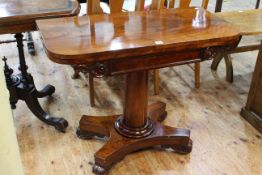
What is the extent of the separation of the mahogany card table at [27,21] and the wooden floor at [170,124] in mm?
102

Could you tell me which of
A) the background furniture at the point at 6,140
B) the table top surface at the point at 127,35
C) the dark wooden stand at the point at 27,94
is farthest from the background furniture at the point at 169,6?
the background furniture at the point at 6,140

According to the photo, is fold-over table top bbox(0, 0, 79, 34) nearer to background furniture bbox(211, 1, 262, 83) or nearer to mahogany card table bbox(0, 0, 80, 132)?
mahogany card table bbox(0, 0, 80, 132)

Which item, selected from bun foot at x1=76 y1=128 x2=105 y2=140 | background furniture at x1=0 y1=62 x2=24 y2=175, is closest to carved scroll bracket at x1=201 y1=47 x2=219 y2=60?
bun foot at x1=76 y1=128 x2=105 y2=140

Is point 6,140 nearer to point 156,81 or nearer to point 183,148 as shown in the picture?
point 183,148

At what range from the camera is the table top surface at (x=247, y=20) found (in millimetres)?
2176

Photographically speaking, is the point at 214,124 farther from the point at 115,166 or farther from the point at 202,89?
the point at 115,166

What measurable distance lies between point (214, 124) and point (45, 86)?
1.28m

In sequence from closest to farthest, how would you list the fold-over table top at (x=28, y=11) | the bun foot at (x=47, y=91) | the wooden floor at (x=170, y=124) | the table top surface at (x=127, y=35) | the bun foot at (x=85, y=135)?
the table top surface at (x=127, y=35)
the fold-over table top at (x=28, y=11)
the wooden floor at (x=170, y=124)
the bun foot at (x=85, y=135)
the bun foot at (x=47, y=91)

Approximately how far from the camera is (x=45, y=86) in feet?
7.94

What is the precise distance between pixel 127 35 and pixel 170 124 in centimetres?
90

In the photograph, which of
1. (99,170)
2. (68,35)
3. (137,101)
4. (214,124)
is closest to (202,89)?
(214,124)

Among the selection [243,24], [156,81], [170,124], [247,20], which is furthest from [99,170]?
[247,20]

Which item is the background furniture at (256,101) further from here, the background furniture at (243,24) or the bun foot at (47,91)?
the bun foot at (47,91)

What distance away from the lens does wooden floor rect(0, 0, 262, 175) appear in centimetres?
177
